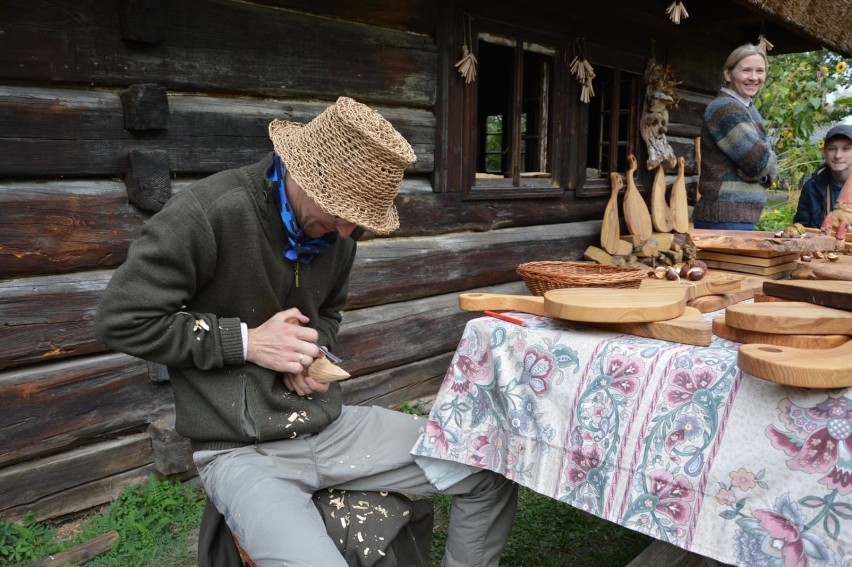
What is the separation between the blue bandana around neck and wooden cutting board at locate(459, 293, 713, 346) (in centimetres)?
42

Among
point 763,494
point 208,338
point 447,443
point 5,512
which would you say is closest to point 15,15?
point 208,338

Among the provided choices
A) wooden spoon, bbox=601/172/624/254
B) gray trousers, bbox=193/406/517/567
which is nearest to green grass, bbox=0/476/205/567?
gray trousers, bbox=193/406/517/567

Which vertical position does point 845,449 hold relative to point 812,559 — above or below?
above

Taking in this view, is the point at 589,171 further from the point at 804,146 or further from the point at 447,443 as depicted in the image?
the point at 804,146

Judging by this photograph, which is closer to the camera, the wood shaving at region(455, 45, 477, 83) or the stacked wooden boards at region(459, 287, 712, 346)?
the stacked wooden boards at region(459, 287, 712, 346)

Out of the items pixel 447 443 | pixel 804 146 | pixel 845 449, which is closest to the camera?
pixel 845 449

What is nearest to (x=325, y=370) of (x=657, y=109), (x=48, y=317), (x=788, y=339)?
(x=788, y=339)

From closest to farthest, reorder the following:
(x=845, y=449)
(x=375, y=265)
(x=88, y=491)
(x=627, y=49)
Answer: (x=845, y=449) → (x=88, y=491) → (x=375, y=265) → (x=627, y=49)

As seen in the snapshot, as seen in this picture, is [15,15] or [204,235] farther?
[15,15]

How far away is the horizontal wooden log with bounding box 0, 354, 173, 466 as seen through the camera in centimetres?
240

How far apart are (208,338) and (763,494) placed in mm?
1197

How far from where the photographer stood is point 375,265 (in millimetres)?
3494

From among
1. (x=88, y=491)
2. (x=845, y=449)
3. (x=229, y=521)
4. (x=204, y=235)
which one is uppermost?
(x=204, y=235)

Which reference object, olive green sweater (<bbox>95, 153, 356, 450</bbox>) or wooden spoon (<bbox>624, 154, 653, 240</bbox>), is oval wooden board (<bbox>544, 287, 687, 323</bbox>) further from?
wooden spoon (<bbox>624, 154, 653, 240</bbox>)
